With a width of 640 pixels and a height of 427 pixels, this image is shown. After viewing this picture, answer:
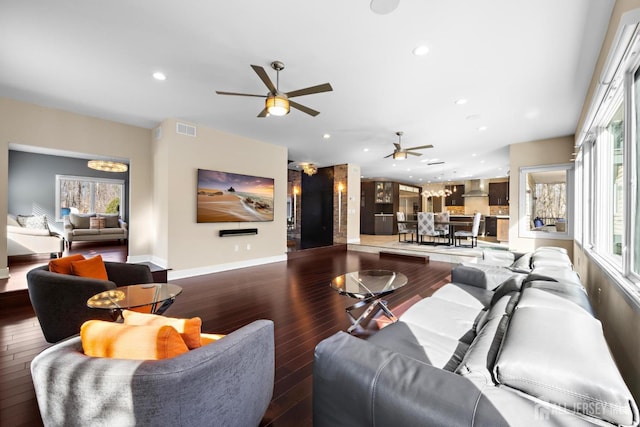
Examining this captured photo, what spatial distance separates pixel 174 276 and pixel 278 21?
14.1 ft

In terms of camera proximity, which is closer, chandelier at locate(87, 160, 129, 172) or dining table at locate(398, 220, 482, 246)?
chandelier at locate(87, 160, 129, 172)

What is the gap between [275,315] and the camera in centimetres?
311

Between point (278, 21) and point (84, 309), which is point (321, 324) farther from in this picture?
point (278, 21)

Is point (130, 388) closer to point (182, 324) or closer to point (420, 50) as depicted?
point (182, 324)

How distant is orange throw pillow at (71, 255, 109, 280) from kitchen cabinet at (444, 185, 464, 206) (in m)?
14.5

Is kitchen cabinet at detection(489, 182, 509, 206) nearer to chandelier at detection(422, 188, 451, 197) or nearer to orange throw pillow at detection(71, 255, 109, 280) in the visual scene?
chandelier at detection(422, 188, 451, 197)

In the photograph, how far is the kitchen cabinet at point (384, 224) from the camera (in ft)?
38.2

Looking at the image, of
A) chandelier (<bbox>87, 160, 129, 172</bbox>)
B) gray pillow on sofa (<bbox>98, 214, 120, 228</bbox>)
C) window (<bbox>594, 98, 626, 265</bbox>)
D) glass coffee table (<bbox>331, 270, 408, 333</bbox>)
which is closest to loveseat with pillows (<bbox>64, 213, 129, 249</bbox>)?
gray pillow on sofa (<bbox>98, 214, 120, 228</bbox>)

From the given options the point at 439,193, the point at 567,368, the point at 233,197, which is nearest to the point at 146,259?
the point at 233,197

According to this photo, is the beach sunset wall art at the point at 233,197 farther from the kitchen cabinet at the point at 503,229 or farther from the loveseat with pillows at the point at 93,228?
the kitchen cabinet at the point at 503,229

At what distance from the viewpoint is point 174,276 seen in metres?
4.73

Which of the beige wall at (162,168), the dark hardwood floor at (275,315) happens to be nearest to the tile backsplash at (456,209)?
the dark hardwood floor at (275,315)

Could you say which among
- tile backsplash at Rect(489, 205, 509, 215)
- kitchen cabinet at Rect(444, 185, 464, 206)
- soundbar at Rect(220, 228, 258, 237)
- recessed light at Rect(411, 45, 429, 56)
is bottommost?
soundbar at Rect(220, 228, 258, 237)

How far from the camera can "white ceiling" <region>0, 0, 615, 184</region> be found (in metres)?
2.25
